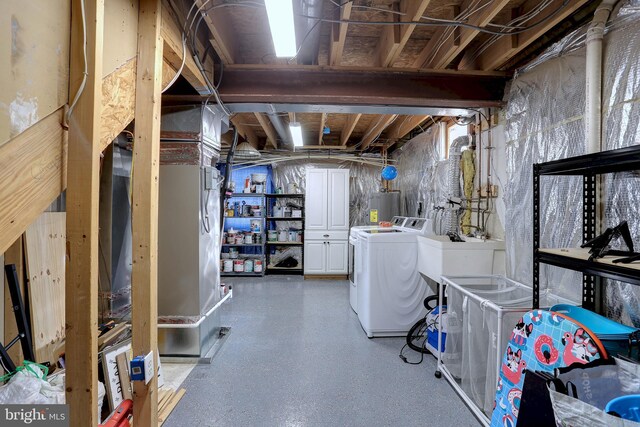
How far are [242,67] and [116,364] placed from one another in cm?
239

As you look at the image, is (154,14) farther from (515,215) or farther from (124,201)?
(515,215)

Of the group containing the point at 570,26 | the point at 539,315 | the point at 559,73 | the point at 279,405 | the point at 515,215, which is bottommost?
the point at 279,405

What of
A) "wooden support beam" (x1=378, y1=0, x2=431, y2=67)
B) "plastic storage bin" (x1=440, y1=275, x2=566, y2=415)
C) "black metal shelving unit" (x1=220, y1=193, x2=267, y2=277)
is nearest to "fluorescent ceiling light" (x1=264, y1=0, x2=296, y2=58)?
"wooden support beam" (x1=378, y1=0, x2=431, y2=67)

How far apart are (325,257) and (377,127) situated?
2.57m

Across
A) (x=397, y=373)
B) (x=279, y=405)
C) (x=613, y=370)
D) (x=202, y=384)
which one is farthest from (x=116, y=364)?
(x=613, y=370)

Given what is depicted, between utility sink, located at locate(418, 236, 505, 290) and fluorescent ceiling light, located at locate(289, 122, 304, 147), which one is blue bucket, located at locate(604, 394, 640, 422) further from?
fluorescent ceiling light, located at locate(289, 122, 304, 147)

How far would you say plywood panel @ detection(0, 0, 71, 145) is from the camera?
35.6 inches

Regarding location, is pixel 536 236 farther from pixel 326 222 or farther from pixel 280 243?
pixel 280 243

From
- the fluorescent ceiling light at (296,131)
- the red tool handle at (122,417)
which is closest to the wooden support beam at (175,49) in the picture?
the fluorescent ceiling light at (296,131)

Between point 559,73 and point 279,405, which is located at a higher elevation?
point 559,73

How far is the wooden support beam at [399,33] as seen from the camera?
1767 millimetres

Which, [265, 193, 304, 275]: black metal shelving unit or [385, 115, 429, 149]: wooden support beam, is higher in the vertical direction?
[385, 115, 429, 149]: wooden support beam

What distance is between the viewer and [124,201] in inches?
113

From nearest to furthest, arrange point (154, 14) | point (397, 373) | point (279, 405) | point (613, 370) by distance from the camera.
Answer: point (613, 370), point (154, 14), point (279, 405), point (397, 373)
